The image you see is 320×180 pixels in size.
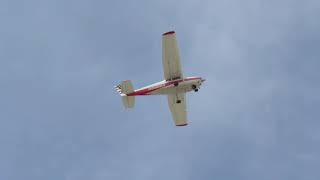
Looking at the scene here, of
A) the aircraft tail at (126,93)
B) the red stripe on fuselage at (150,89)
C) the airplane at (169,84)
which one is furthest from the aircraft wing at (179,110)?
the aircraft tail at (126,93)

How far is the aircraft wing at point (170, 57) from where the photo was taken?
332 feet

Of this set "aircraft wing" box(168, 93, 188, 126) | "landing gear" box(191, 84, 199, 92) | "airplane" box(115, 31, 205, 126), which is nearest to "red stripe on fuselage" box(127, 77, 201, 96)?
"airplane" box(115, 31, 205, 126)

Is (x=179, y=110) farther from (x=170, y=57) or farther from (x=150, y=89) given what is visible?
(x=170, y=57)

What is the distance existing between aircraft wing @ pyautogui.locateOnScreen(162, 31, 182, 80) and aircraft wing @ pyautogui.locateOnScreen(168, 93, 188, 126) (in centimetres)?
528

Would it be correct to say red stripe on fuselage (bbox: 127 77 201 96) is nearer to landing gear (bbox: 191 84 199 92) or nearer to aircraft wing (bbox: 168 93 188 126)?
landing gear (bbox: 191 84 199 92)

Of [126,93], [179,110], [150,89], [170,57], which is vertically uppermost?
[170,57]

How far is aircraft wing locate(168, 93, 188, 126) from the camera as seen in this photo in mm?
109438

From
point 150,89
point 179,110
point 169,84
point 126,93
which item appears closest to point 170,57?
point 169,84

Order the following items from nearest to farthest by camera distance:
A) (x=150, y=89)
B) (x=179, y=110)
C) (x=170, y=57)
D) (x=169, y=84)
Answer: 1. (x=170, y=57)
2. (x=169, y=84)
3. (x=150, y=89)
4. (x=179, y=110)

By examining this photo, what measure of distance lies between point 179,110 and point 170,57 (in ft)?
33.8

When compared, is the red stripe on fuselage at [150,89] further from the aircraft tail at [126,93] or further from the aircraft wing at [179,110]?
the aircraft wing at [179,110]

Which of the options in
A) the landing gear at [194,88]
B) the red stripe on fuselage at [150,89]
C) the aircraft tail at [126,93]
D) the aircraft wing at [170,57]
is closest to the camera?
the aircraft wing at [170,57]

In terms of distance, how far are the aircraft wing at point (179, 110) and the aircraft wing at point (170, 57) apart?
5.28 m

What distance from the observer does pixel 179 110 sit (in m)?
110
